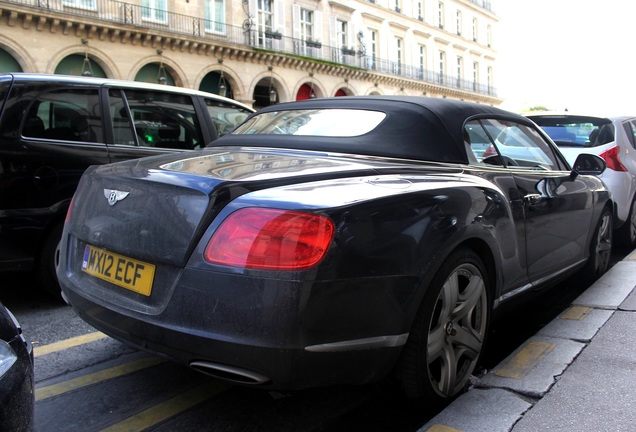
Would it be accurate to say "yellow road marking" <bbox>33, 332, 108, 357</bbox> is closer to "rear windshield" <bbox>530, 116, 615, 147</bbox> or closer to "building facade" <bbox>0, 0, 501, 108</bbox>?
"rear windshield" <bbox>530, 116, 615, 147</bbox>

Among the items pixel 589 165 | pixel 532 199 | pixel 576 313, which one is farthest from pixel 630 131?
pixel 532 199

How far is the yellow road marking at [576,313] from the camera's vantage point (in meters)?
3.81

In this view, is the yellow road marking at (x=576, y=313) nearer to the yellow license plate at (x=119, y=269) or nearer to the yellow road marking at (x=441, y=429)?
the yellow road marking at (x=441, y=429)

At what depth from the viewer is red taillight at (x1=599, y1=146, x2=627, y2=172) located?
6.12m

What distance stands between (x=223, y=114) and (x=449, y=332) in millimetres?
3852

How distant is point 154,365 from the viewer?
125 inches

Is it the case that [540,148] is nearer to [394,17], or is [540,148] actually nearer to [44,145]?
[44,145]

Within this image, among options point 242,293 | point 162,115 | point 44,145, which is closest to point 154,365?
point 242,293

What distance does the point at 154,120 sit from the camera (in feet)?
16.8

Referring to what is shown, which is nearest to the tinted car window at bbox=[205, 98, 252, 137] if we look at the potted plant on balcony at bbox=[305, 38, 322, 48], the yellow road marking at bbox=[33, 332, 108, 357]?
the yellow road marking at bbox=[33, 332, 108, 357]

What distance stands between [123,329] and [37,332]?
1.78 meters

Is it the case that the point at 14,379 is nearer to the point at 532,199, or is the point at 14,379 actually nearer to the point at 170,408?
the point at 170,408

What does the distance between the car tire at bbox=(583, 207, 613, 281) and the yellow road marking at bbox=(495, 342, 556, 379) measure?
1774 mm

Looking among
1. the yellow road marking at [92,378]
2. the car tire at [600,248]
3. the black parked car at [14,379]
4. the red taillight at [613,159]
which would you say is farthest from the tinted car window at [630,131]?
the black parked car at [14,379]
